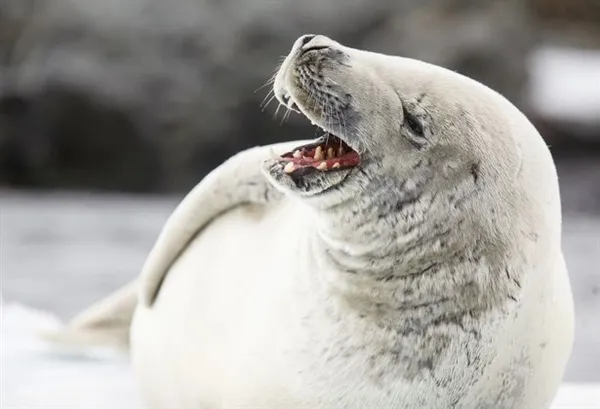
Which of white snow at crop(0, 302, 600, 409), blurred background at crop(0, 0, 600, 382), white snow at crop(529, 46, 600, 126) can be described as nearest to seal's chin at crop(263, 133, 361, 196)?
white snow at crop(0, 302, 600, 409)

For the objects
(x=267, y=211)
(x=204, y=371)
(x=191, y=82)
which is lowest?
(x=191, y=82)

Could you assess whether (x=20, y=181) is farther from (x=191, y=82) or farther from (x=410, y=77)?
(x=410, y=77)

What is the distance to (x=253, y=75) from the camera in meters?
6.61

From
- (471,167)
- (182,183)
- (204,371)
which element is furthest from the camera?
(182,183)

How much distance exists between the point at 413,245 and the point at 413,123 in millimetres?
188

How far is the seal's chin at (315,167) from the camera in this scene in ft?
5.27

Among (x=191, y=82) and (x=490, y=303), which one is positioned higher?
(x=490, y=303)

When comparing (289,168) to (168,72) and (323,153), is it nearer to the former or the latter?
(323,153)

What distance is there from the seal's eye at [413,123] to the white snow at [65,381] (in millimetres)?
991

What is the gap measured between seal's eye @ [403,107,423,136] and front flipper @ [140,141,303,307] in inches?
18.3

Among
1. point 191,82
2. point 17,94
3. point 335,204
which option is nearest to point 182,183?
point 191,82

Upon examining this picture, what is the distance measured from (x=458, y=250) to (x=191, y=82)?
510 centimetres

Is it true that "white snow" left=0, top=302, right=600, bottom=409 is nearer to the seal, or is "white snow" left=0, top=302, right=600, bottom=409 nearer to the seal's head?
the seal

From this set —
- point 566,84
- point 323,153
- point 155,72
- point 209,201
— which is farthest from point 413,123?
point 566,84
